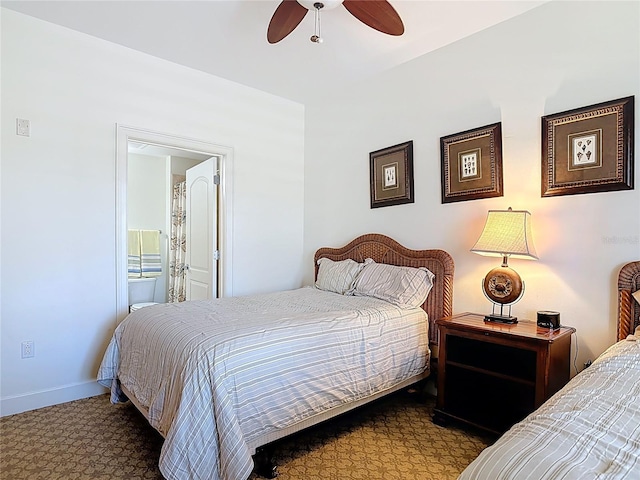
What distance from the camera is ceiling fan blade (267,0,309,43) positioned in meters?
2.06

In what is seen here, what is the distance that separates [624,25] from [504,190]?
3.52ft

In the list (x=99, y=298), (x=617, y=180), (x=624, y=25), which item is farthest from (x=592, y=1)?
(x=99, y=298)

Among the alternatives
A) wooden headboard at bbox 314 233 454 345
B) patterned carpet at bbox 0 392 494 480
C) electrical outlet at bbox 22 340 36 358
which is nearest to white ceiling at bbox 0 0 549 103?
wooden headboard at bbox 314 233 454 345

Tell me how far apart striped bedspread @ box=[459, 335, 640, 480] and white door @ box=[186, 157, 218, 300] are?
10.3 feet

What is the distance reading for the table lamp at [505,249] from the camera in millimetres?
2225

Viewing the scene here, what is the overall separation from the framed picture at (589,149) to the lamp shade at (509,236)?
0.29 meters

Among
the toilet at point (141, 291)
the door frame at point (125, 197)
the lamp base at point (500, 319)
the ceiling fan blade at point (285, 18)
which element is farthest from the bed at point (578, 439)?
the toilet at point (141, 291)

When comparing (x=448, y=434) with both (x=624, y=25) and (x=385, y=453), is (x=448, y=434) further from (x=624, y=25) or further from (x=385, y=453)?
(x=624, y=25)

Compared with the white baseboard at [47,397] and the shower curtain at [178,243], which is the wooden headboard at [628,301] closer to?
the white baseboard at [47,397]

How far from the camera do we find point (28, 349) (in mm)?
2607

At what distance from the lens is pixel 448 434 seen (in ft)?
7.51

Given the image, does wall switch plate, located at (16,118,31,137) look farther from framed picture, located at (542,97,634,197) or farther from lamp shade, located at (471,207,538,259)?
framed picture, located at (542,97,634,197)

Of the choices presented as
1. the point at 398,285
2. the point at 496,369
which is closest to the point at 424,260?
the point at 398,285

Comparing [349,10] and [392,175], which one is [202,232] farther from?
[349,10]
